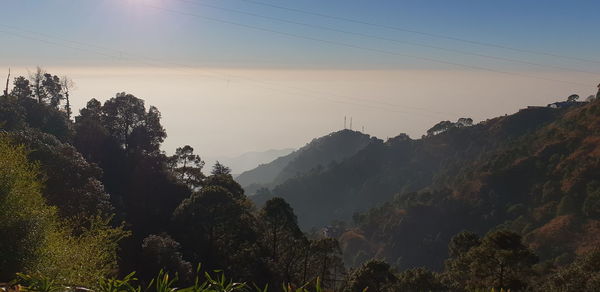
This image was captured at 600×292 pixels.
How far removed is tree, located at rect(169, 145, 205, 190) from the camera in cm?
6151

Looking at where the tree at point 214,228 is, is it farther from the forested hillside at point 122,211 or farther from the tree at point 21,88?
the tree at point 21,88

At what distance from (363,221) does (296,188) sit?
62660 mm

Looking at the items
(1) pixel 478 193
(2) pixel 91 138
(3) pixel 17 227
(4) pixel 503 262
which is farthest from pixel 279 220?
(1) pixel 478 193

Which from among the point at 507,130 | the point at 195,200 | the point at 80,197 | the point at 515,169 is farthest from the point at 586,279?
the point at 507,130

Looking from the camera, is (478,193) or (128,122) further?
(478,193)

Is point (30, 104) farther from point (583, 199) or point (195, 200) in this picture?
point (583, 199)

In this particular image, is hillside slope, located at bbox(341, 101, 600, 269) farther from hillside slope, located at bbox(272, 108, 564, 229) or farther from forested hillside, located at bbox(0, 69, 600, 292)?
hillside slope, located at bbox(272, 108, 564, 229)

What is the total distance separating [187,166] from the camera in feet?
208

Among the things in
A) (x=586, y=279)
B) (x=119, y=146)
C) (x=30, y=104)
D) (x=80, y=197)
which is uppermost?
(x=30, y=104)

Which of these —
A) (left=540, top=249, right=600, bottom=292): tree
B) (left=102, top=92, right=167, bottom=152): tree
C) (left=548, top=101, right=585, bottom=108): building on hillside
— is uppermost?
(left=548, top=101, right=585, bottom=108): building on hillside

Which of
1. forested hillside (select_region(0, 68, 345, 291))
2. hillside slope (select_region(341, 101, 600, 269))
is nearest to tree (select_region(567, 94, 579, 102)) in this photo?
hillside slope (select_region(341, 101, 600, 269))

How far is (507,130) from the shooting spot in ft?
537

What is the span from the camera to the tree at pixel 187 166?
61.5 metres

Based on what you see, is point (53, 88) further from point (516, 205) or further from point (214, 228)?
point (516, 205)
